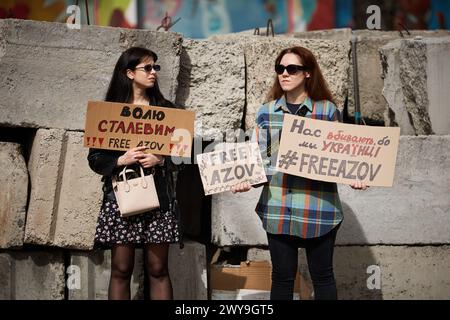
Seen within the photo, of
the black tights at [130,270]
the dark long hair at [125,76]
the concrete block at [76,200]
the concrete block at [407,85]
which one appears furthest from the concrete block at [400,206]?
the dark long hair at [125,76]

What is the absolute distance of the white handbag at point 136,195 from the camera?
4008 millimetres

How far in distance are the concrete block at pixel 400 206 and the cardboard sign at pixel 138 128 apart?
0.99 metres

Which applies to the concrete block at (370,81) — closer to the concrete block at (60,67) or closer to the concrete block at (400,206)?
the concrete block at (400,206)

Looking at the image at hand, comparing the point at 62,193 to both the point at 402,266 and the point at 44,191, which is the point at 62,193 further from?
the point at 402,266

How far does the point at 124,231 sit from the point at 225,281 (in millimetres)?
1175

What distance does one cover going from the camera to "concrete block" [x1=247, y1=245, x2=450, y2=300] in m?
5.11

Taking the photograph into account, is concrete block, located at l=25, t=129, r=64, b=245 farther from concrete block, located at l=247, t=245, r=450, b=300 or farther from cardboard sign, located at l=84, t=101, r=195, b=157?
concrete block, located at l=247, t=245, r=450, b=300

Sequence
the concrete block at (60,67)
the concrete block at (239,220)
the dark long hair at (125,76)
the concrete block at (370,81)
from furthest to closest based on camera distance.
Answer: the concrete block at (370,81) < the concrete block at (239,220) < the concrete block at (60,67) < the dark long hair at (125,76)

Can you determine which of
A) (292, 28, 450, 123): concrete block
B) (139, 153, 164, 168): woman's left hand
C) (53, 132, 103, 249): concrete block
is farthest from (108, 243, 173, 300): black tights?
(292, 28, 450, 123): concrete block

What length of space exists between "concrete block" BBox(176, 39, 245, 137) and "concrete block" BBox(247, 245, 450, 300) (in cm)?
96

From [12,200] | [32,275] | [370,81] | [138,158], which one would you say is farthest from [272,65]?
[32,275]

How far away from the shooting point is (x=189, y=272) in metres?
5.06

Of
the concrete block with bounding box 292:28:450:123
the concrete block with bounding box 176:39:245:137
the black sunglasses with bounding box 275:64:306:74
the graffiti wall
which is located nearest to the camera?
the black sunglasses with bounding box 275:64:306:74

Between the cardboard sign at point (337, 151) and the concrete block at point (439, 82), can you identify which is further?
the concrete block at point (439, 82)
